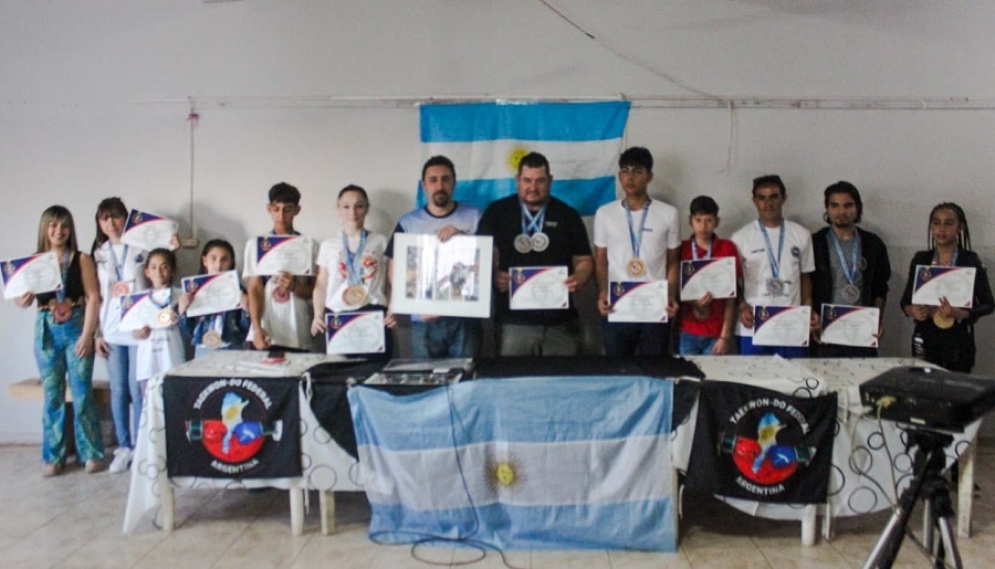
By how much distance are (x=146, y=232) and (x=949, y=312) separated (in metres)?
4.20

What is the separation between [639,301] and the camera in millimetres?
3693

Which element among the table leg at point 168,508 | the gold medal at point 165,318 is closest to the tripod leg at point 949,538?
the table leg at point 168,508

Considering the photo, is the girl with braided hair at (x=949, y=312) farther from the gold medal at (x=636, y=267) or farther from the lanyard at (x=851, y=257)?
the gold medal at (x=636, y=267)

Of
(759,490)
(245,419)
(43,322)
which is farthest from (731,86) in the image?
(43,322)

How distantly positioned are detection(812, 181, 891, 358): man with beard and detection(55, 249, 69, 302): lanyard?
13.0 feet

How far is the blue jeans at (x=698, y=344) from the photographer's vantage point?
12.8ft

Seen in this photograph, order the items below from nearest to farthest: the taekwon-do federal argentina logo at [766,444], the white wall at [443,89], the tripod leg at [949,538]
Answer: the tripod leg at [949,538]
the taekwon-do federal argentina logo at [766,444]
the white wall at [443,89]

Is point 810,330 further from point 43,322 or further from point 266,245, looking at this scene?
point 43,322

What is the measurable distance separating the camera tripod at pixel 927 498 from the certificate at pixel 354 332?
2338 mm

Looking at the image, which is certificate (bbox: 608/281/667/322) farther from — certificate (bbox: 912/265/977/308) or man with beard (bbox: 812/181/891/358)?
certificate (bbox: 912/265/977/308)

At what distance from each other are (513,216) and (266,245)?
4.17 feet

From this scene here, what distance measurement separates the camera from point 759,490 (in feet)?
9.91

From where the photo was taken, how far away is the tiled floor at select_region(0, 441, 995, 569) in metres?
2.99

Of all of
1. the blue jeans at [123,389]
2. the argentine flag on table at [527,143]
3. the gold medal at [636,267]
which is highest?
the argentine flag on table at [527,143]
